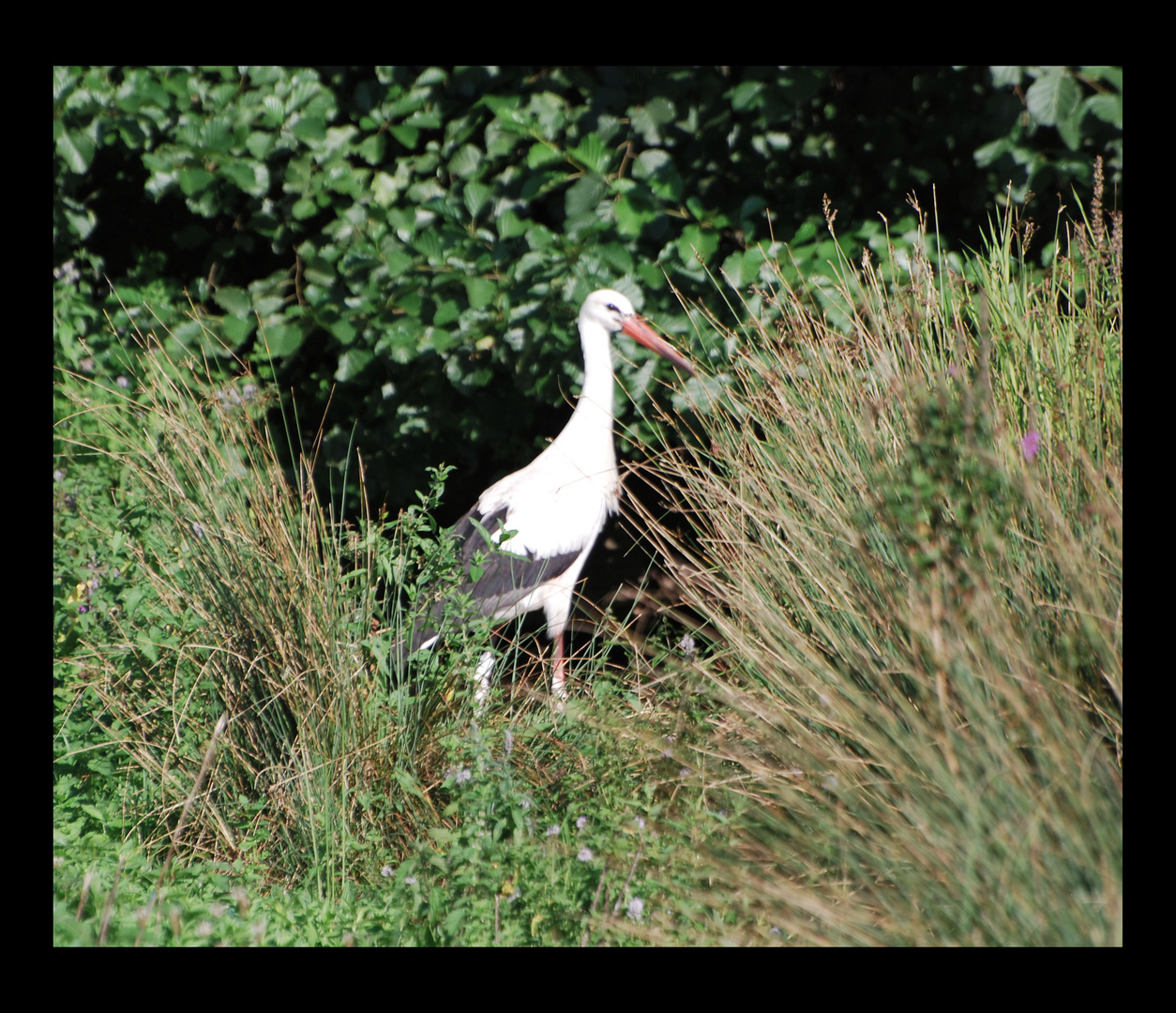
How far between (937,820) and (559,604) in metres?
2.80

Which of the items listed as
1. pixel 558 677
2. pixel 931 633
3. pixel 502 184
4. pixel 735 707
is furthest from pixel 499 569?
pixel 931 633

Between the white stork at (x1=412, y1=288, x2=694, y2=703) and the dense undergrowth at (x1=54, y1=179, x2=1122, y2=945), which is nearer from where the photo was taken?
the dense undergrowth at (x1=54, y1=179, x2=1122, y2=945)

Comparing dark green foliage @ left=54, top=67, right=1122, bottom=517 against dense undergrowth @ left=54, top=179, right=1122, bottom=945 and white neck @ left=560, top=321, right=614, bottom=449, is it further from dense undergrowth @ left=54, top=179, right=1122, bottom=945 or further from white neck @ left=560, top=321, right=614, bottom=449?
dense undergrowth @ left=54, top=179, right=1122, bottom=945

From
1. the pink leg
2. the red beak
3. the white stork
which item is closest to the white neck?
the white stork

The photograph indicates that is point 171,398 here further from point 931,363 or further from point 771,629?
point 931,363

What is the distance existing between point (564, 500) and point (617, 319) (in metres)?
0.82

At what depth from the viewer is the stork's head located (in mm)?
4094

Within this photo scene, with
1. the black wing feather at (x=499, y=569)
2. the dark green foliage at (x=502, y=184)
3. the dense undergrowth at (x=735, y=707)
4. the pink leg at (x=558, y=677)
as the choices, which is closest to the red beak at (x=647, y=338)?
the dark green foliage at (x=502, y=184)

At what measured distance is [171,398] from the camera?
125 inches

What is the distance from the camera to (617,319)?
4.22 meters

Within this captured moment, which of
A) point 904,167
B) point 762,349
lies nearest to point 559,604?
point 762,349

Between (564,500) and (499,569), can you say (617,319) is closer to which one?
(564,500)

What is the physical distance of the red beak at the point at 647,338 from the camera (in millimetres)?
4094

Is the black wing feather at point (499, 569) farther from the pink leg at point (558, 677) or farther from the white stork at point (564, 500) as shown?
the pink leg at point (558, 677)
